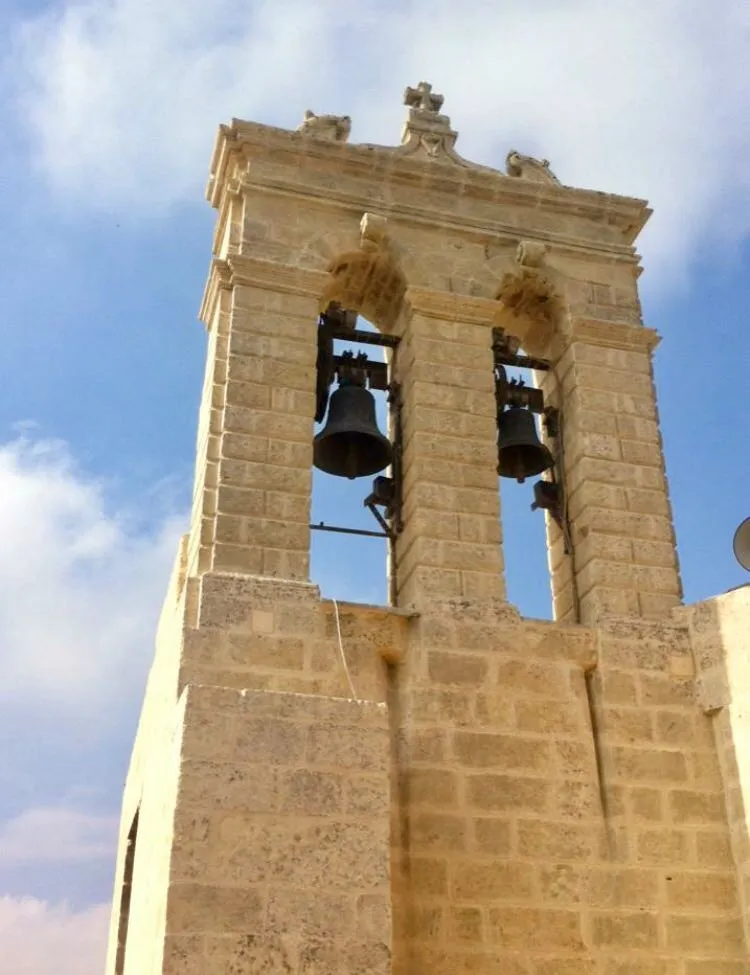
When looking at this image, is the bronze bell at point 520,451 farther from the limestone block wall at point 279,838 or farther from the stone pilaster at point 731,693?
the limestone block wall at point 279,838

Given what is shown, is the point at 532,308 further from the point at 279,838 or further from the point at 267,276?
the point at 279,838

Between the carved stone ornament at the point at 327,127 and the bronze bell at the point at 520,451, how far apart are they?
198cm

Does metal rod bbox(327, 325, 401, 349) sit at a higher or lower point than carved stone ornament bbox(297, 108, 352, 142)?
lower

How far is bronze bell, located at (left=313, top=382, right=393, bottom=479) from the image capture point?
691 centimetres

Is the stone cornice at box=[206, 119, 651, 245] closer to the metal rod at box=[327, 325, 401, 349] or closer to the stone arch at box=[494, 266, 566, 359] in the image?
the stone arch at box=[494, 266, 566, 359]

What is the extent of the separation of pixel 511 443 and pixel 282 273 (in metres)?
1.56

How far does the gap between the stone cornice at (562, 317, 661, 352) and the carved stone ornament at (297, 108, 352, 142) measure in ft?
5.81

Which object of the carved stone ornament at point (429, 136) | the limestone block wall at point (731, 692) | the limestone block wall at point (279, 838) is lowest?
the limestone block wall at point (279, 838)

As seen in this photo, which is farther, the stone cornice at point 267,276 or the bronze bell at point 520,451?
the bronze bell at point 520,451

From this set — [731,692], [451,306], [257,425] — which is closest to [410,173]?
[451,306]

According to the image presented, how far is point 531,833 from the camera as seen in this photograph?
5.66 metres

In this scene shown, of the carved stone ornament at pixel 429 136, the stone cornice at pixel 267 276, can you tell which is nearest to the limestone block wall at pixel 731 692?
the stone cornice at pixel 267 276

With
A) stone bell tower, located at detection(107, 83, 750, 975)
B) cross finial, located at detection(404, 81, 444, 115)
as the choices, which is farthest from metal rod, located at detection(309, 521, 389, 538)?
cross finial, located at detection(404, 81, 444, 115)

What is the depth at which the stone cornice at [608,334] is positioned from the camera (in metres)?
7.42
